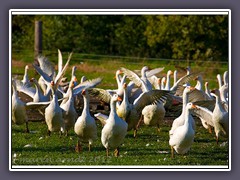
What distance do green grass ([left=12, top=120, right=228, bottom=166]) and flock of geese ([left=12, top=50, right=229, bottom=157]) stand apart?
7.1 inches

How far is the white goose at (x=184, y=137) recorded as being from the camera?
11438 mm

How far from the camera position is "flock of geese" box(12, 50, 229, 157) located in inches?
456

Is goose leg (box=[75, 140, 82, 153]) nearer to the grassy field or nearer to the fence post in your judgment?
the grassy field

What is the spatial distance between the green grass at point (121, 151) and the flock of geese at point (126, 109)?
0.60ft

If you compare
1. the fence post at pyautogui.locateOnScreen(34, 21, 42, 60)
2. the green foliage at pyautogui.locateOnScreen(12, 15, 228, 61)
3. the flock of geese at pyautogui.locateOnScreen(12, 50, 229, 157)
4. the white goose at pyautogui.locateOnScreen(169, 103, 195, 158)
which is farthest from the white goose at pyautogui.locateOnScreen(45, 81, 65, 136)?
the fence post at pyautogui.locateOnScreen(34, 21, 42, 60)

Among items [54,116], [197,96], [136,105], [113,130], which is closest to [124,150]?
[113,130]

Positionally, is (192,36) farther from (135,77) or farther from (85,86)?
(85,86)

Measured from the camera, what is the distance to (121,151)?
12.2 meters

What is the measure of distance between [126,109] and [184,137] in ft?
7.37

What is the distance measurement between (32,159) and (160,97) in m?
3.15

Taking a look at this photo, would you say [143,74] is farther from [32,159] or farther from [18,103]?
[32,159]

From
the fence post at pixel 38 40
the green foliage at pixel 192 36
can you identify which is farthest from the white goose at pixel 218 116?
the fence post at pixel 38 40

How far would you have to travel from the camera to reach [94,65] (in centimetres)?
1852
